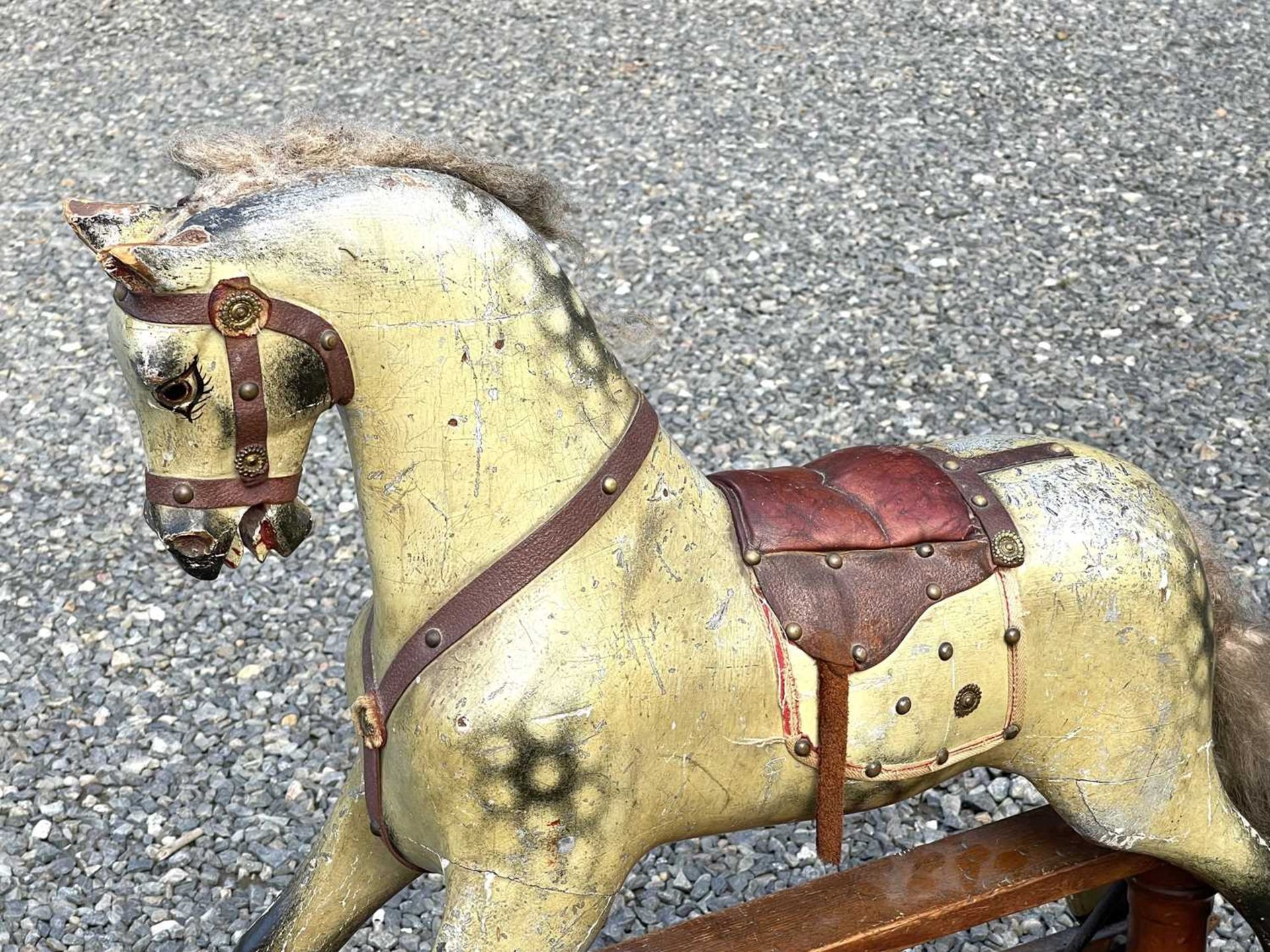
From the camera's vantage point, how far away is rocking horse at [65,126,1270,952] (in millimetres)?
1357

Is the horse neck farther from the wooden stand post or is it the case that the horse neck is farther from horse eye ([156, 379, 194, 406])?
the wooden stand post

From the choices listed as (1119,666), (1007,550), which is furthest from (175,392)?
(1119,666)

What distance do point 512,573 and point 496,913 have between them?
377 mm

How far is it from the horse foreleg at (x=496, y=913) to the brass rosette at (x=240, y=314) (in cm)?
62

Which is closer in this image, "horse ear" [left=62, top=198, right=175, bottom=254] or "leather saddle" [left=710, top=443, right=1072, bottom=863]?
"horse ear" [left=62, top=198, right=175, bottom=254]

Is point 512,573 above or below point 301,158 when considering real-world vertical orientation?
below

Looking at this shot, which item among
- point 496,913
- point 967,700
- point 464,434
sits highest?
point 464,434

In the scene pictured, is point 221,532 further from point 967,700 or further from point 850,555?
point 967,700

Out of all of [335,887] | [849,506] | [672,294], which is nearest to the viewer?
[849,506]

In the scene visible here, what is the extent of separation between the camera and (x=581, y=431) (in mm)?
1466

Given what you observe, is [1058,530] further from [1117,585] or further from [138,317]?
[138,317]

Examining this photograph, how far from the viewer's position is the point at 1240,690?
6.15 ft

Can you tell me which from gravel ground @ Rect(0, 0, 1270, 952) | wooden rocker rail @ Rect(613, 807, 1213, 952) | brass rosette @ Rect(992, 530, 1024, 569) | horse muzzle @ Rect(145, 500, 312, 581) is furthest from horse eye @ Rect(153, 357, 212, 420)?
wooden rocker rail @ Rect(613, 807, 1213, 952)

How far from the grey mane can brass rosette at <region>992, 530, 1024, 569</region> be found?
2.28 feet
